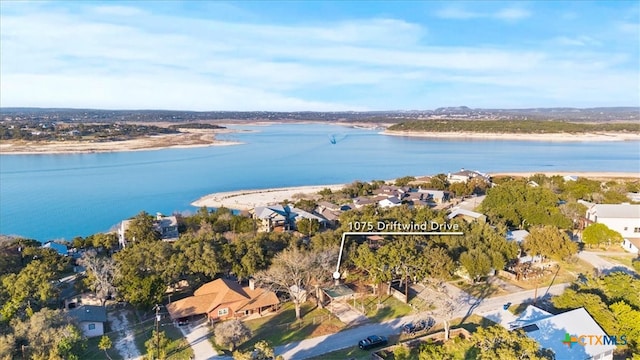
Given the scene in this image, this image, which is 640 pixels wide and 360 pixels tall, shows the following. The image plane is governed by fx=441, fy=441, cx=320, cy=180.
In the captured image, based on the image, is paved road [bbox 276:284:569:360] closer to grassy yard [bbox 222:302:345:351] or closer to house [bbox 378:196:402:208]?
grassy yard [bbox 222:302:345:351]

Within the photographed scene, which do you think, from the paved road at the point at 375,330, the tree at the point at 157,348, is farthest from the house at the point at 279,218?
the tree at the point at 157,348

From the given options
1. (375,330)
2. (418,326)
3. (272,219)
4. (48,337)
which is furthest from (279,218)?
(48,337)

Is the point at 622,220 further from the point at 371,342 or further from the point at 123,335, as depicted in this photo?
the point at 123,335

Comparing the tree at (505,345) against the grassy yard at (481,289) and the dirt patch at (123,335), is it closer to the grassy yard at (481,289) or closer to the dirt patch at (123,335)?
the grassy yard at (481,289)

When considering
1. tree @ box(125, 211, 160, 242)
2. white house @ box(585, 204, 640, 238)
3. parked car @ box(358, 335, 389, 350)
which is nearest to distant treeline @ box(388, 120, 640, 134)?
white house @ box(585, 204, 640, 238)

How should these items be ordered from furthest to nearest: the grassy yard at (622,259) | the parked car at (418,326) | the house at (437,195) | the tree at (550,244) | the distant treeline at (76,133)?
the distant treeline at (76,133), the house at (437,195), the grassy yard at (622,259), the tree at (550,244), the parked car at (418,326)
